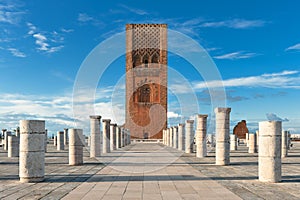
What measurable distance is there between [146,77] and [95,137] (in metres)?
36.0

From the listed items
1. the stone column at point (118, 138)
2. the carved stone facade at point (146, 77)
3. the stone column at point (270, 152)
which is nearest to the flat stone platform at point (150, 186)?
the stone column at point (270, 152)

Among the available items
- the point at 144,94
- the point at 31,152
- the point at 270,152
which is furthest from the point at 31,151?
the point at 144,94

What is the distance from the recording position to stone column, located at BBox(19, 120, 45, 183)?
8961mm

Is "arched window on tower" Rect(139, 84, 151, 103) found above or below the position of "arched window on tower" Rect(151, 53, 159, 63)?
below

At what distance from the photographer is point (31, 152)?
9.04 m

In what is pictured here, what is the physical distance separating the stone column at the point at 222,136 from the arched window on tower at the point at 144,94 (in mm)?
39303

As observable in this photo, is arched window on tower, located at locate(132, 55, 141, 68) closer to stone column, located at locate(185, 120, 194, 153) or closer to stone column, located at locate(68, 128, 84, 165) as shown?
stone column, located at locate(185, 120, 194, 153)

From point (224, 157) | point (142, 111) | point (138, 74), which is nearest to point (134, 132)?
point (142, 111)

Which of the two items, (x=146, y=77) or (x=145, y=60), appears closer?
(x=146, y=77)

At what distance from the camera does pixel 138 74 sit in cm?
5334

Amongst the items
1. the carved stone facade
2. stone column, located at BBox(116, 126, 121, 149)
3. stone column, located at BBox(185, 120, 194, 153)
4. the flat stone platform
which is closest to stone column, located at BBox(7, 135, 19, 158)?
the flat stone platform

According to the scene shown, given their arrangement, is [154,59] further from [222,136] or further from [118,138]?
[222,136]

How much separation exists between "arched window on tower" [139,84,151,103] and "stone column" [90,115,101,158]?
34.4 m

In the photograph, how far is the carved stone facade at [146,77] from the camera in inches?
2036
